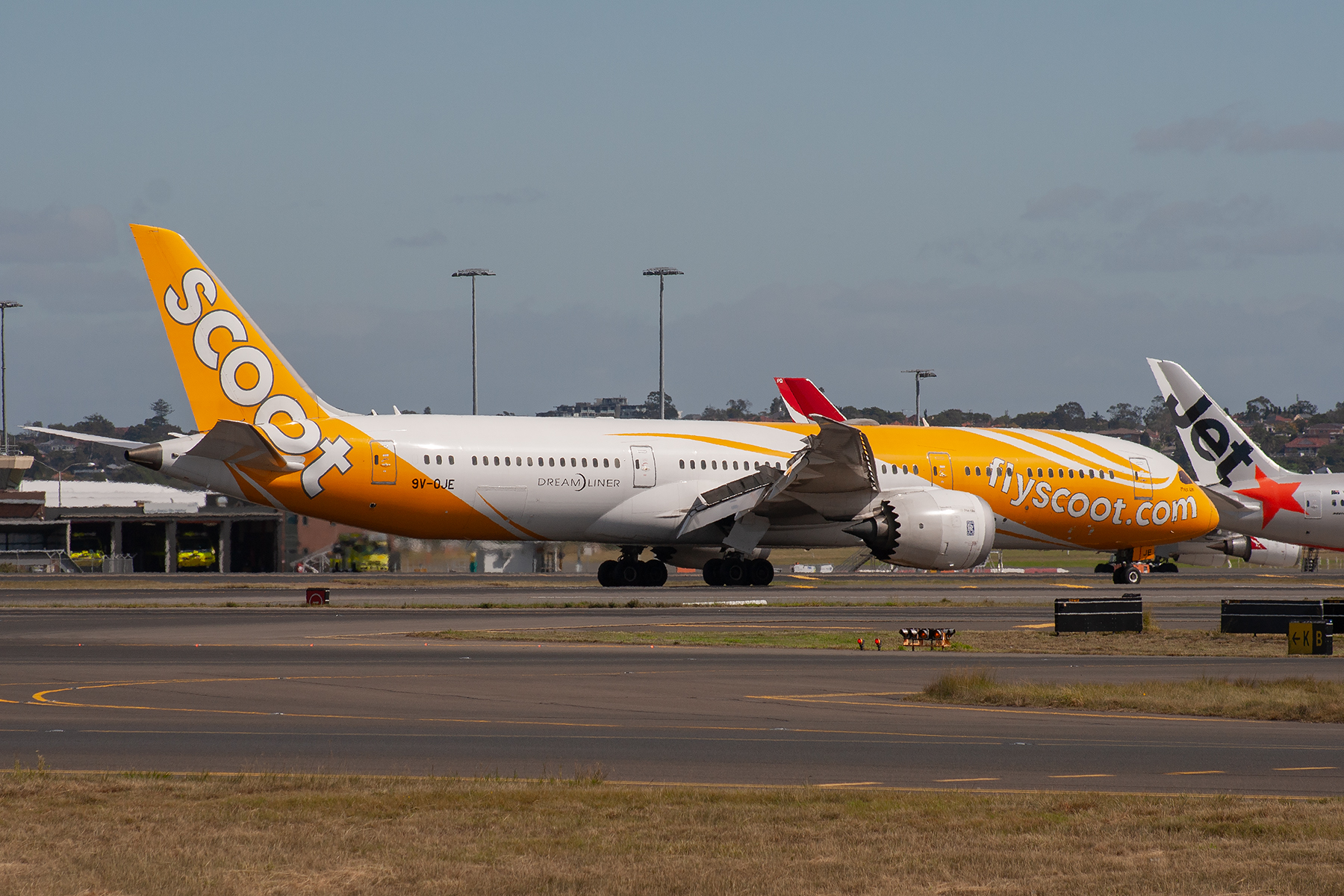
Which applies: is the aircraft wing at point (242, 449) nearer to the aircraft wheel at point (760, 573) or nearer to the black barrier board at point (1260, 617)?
the aircraft wheel at point (760, 573)

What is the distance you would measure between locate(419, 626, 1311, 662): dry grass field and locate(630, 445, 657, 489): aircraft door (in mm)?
11345

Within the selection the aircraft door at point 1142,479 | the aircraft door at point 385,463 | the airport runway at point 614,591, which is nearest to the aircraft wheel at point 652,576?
the airport runway at point 614,591

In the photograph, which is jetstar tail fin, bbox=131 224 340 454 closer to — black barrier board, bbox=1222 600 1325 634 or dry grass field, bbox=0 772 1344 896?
black barrier board, bbox=1222 600 1325 634

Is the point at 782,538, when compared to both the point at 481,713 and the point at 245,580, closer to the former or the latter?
the point at 245,580

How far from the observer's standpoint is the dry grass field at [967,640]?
23766 millimetres

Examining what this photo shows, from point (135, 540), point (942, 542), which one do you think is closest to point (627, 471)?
point (942, 542)

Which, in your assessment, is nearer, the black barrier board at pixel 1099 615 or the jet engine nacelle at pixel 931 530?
the black barrier board at pixel 1099 615

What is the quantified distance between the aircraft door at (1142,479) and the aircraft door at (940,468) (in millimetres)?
5947

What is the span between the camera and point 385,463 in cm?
3588

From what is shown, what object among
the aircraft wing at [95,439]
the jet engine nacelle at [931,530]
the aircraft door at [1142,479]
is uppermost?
the aircraft wing at [95,439]

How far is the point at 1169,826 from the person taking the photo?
9359 mm

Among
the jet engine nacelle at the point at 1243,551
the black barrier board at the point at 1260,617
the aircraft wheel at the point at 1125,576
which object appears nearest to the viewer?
the black barrier board at the point at 1260,617

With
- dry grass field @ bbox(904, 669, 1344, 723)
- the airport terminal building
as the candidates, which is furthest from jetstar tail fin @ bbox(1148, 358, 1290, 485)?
the airport terminal building

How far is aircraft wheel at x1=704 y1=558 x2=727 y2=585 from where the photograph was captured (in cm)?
3984
